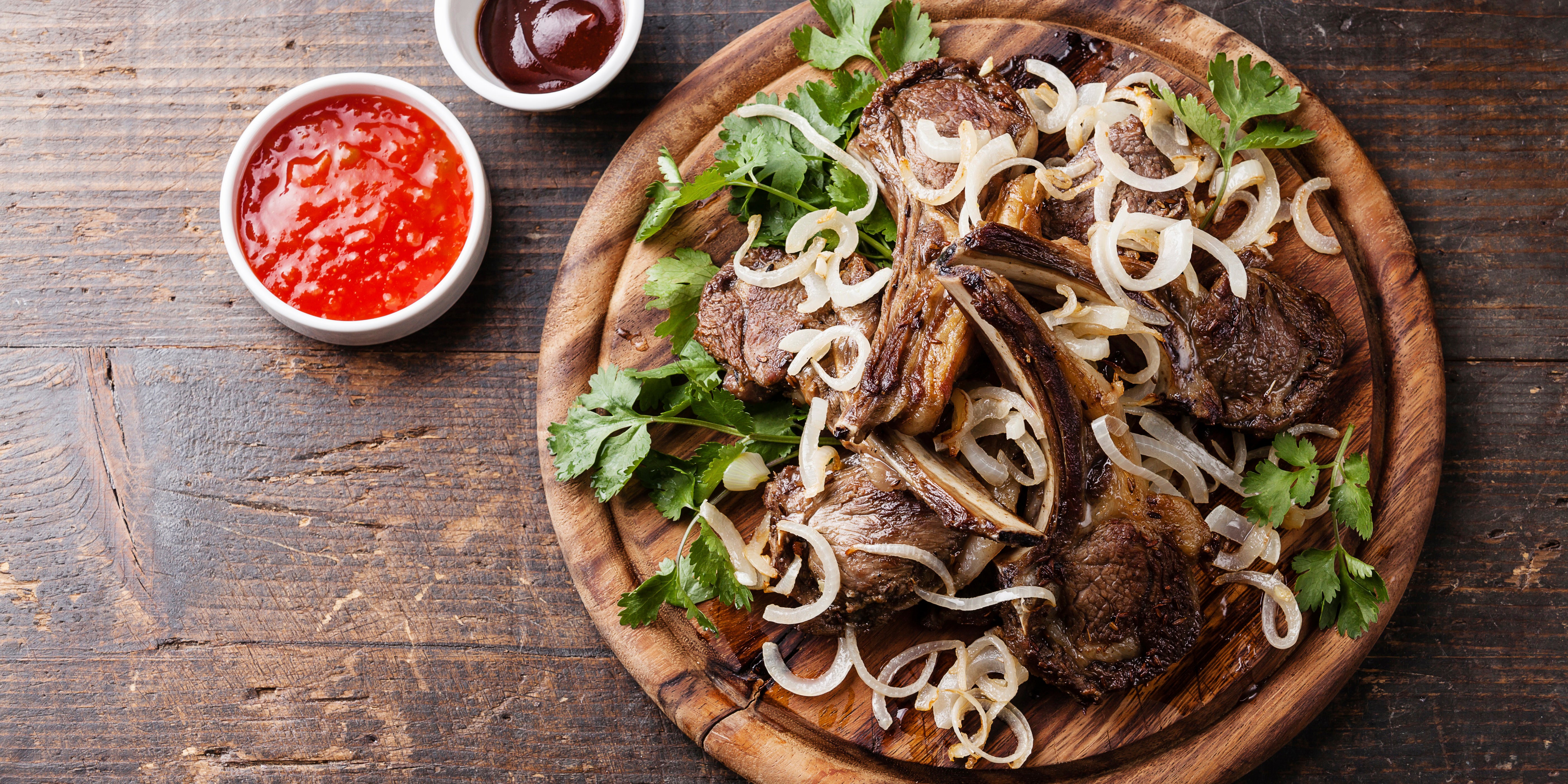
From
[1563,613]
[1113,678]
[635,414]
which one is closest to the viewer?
[1113,678]

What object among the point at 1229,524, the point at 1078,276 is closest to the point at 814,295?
the point at 1078,276

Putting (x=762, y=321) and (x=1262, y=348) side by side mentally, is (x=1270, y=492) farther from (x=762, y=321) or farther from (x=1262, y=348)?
(x=762, y=321)

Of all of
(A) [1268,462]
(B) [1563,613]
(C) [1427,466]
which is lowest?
(B) [1563,613]

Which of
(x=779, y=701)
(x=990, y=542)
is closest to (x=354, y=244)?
(x=779, y=701)

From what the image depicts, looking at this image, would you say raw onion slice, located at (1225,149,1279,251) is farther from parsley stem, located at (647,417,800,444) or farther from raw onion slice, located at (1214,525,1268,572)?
parsley stem, located at (647,417,800,444)

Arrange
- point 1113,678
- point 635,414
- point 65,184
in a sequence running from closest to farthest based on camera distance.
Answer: point 1113,678
point 635,414
point 65,184

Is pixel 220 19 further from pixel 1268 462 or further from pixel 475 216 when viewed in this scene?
pixel 1268 462
